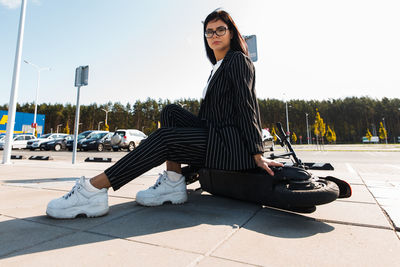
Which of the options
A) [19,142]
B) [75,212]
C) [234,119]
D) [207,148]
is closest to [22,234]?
[75,212]

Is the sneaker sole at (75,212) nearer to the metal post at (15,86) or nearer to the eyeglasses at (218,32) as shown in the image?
the eyeglasses at (218,32)

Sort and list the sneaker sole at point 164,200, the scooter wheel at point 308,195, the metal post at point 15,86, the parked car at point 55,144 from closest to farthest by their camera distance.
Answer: the scooter wheel at point 308,195 → the sneaker sole at point 164,200 → the metal post at point 15,86 → the parked car at point 55,144

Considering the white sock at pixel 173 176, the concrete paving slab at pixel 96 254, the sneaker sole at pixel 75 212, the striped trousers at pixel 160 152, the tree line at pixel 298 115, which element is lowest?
the concrete paving slab at pixel 96 254

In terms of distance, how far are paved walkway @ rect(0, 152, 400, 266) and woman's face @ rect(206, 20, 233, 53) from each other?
4.44ft

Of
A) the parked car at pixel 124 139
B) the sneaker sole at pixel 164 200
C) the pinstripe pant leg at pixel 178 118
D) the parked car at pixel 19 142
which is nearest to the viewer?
the sneaker sole at pixel 164 200

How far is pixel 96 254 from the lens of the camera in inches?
36.7

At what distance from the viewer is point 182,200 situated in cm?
183

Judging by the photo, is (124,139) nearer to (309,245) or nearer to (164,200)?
(164,200)

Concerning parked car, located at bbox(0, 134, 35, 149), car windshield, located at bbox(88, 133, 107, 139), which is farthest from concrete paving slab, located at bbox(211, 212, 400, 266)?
parked car, located at bbox(0, 134, 35, 149)

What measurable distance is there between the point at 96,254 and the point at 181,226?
0.49m

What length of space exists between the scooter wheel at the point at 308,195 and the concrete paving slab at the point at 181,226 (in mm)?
285

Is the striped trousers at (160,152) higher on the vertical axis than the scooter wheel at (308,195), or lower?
higher

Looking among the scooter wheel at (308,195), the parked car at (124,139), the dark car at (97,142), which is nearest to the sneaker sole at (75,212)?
the scooter wheel at (308,195)

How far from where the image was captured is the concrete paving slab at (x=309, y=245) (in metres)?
0.91
